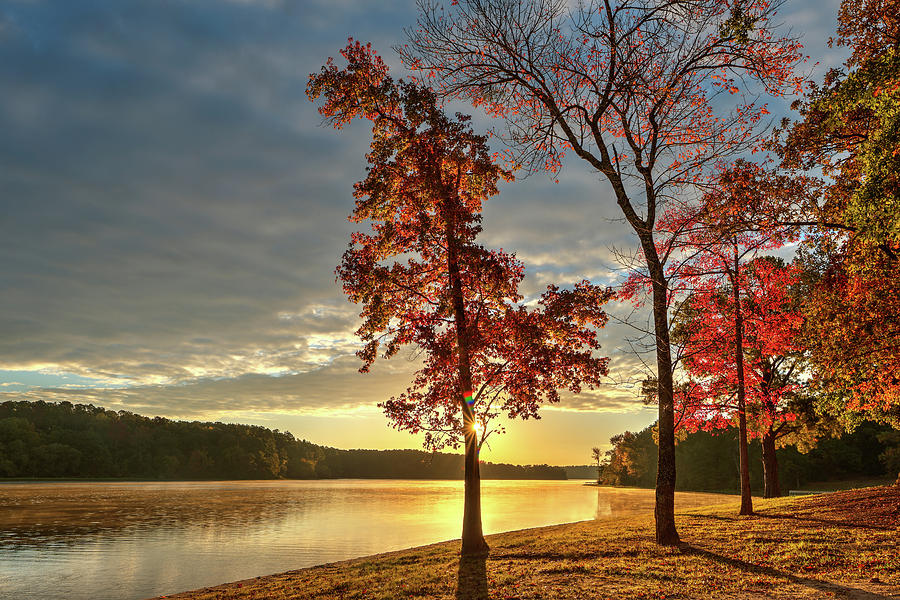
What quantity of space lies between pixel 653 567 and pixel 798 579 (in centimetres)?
274

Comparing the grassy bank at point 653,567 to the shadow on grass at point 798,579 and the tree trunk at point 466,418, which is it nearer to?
the shadow on grass at point 798,579

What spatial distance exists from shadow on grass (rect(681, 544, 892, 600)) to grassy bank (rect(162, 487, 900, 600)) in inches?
0.7

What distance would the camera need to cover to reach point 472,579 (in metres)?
12.6

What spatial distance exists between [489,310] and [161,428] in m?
161

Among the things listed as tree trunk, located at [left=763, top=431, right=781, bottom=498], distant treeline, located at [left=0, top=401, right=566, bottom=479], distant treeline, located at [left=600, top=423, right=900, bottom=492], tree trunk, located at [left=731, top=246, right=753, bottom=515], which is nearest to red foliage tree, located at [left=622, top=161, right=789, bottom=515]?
tree trunk, located at [left=731, top=246, right=753, bottom=515]

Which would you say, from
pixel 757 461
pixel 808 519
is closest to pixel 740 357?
pixel 808 519

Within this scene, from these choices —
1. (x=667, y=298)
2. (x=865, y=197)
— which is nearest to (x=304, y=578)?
(x=667, y=298)

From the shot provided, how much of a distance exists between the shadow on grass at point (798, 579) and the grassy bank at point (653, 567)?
0.02m

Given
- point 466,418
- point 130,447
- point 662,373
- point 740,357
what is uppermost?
point 740,357

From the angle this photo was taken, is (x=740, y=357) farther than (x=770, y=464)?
No

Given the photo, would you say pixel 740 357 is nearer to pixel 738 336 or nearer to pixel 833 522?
pixel 738 336

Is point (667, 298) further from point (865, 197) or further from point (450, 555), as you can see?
point (450, 555)

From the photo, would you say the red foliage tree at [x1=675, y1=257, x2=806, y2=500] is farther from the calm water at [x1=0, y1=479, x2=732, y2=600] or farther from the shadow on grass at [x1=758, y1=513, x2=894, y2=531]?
the calm water at [x1=0, y1=479, x2=732, y2=600]

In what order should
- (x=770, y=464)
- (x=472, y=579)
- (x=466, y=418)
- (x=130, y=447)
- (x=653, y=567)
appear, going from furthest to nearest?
(x=130, y=447) → (x=770, y=464) → (x=466, y=418) → (x=472, y=579) → (x=653, y=567)
